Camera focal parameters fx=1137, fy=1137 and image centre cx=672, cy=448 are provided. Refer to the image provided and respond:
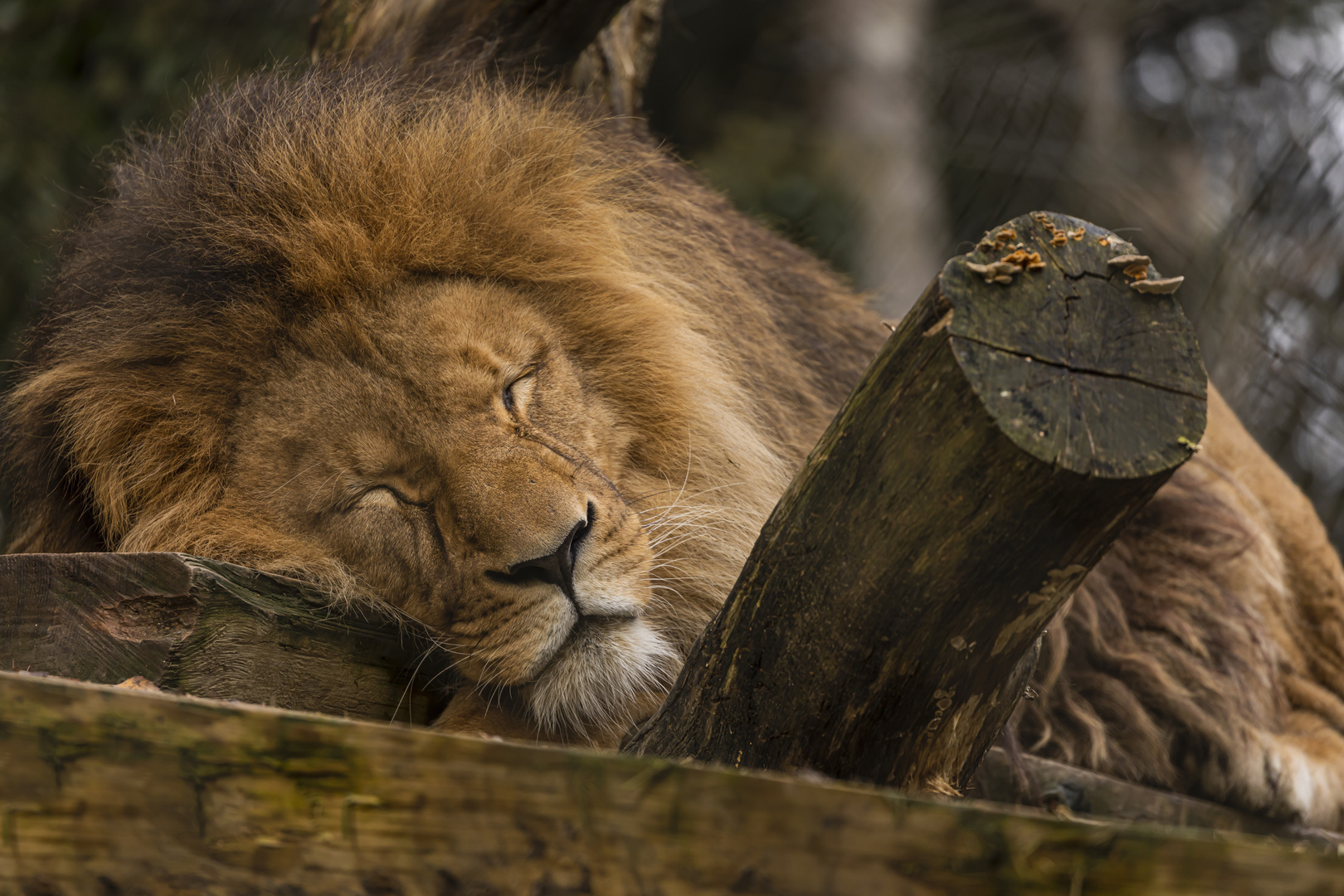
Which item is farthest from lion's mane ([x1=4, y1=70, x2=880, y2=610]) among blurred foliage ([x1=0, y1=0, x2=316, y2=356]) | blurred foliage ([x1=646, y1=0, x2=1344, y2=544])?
blurred foliage ([x1=646, y1=0, x2=1344, y2=544])

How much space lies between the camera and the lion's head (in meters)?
1.63

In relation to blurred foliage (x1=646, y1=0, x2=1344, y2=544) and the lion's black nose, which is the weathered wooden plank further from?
blurred foliage (x1=646, y1=0, x2=1344, y2=544)

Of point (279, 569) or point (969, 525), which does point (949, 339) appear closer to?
point (969, 525)

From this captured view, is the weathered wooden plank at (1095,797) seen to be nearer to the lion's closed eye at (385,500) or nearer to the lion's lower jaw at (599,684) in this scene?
the lion's lower jaw at (599,684)

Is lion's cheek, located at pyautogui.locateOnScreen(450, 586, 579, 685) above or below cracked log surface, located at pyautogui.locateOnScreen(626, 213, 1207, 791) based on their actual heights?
below

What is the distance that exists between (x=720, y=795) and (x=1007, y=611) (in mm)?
398

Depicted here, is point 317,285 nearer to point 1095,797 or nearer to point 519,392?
point 519,392

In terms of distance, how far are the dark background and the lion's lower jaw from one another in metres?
1.47

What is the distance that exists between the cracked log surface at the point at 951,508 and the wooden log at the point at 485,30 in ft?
5.70

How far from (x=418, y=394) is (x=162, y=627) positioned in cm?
48

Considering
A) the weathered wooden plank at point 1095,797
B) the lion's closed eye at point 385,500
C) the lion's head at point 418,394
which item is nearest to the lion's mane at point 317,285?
the lion's head at point 418,394

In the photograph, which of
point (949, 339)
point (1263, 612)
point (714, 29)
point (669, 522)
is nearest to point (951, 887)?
point (949, 339)

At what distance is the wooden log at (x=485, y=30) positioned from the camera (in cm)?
266

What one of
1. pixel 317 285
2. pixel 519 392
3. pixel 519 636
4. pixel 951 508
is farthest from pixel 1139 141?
pixel 951 508
